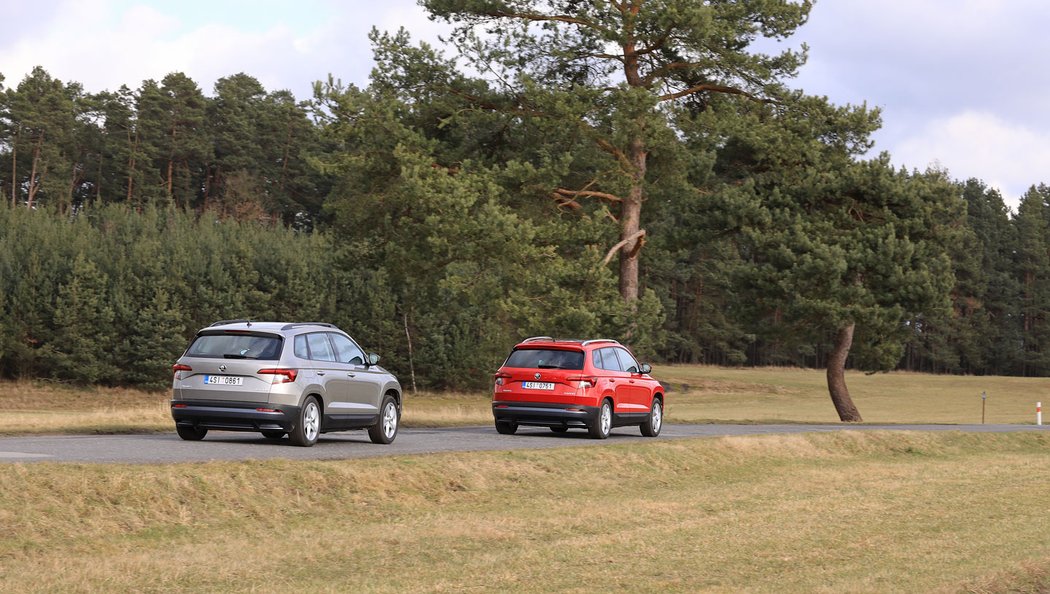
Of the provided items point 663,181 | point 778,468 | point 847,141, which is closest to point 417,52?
point 663,181

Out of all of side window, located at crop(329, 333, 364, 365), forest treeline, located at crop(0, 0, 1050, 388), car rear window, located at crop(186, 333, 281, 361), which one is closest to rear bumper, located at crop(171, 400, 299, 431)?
car rear window, located at crop(186, 333, 281, 361)

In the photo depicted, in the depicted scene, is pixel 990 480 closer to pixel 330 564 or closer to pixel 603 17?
pixel 330 564

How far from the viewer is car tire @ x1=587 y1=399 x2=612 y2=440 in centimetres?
2197

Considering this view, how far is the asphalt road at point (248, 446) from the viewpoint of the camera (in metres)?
14.6

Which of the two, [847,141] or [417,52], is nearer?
[417,52]

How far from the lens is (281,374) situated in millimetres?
17000

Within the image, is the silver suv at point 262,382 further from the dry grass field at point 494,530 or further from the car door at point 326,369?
the dry grass field at point 494,530

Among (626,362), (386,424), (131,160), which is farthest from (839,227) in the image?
(131,160)

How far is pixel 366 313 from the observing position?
225 ft

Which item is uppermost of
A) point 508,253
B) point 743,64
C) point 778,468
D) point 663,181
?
point 743,64

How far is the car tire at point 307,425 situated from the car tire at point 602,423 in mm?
5753

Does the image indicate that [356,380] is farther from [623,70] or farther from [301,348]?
[623,70]

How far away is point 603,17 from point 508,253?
26.1 feet

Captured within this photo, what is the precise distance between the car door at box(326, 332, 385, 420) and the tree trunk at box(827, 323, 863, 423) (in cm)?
2678
